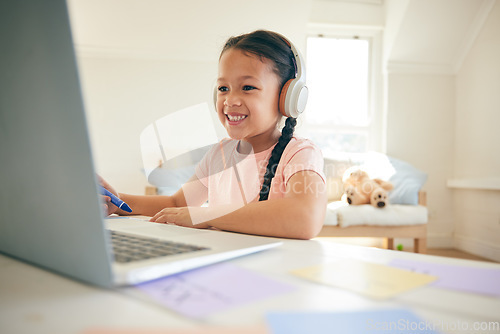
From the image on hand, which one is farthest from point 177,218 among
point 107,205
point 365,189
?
point 365,189

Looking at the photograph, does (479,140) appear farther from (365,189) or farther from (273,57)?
(273,57)

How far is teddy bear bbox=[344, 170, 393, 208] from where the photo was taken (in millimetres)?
Result: 2625

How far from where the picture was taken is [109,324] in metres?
0.25

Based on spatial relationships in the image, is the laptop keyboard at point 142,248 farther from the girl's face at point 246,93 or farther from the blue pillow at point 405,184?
the blue pillow at point 405,184

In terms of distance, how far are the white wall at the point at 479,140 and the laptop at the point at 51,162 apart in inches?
123

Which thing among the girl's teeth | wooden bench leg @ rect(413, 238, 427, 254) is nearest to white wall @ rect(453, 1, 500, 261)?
wooden bench leg @ rect(413, 238, 427, 254)

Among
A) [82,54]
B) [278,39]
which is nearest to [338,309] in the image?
[278,39]

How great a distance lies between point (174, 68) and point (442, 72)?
8.01 feet

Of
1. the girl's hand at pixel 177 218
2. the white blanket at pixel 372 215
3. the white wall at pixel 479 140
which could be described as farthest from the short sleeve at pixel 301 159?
the white wall at pixel 479 140

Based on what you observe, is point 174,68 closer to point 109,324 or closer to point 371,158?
point 371,158

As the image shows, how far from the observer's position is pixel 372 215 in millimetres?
2555

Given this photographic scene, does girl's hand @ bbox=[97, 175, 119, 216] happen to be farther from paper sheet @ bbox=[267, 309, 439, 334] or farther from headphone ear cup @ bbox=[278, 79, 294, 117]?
paper sheet @ bbox=[267, 309, 439, 334]

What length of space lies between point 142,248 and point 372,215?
235 cm

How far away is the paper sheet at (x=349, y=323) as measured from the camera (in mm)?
252
